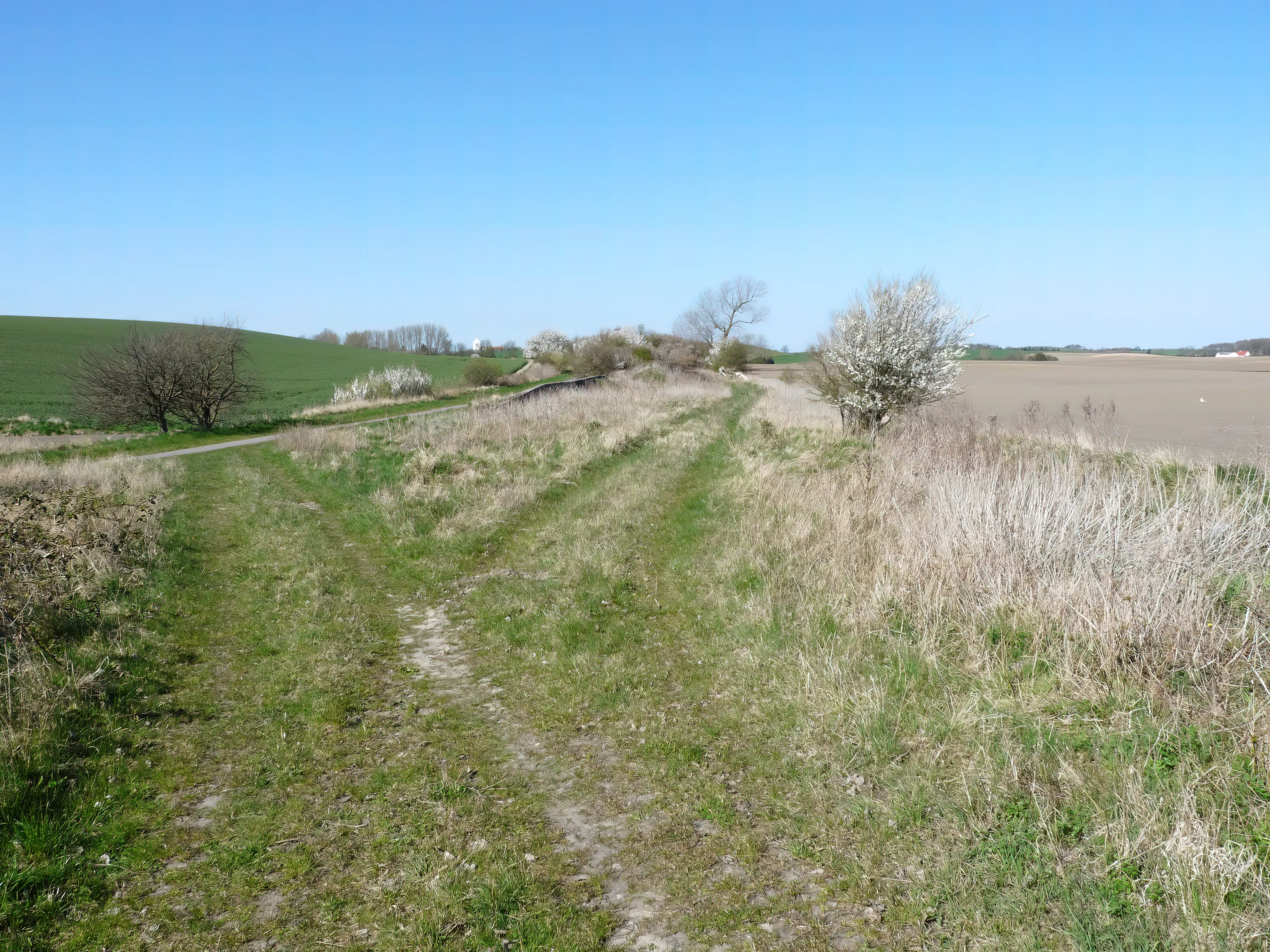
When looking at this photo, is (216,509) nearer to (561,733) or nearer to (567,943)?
(561,733)

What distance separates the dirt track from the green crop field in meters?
34.7

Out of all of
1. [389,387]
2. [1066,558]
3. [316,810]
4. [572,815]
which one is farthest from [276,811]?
[389,387]

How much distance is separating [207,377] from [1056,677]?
30.3 m

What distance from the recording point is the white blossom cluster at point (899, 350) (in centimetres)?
1938

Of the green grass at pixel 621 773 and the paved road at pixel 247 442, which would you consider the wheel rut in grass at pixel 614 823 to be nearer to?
the green grass at pixel 621 773

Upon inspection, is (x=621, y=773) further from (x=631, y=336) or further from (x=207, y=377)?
(x=631, y=336)

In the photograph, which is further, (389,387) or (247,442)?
(389,387)

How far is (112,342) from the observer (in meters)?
32.4

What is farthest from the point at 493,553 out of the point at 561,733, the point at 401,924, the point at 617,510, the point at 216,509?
the point at 401,924

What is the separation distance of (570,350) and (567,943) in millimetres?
63573

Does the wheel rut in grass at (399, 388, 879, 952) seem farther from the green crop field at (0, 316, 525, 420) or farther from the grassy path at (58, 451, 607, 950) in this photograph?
the green crop field at (0, 316, 525, 420)

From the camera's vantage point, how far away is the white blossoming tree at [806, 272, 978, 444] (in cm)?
1938

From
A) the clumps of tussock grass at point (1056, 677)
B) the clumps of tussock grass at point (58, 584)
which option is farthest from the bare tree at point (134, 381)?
the clumps of tussock grass at point (1056, 677)

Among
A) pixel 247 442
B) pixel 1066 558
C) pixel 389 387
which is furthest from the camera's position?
pixel 389 387
